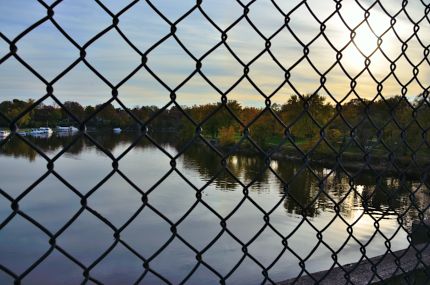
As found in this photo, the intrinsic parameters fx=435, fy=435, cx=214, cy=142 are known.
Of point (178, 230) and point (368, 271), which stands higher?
point (368, 271)

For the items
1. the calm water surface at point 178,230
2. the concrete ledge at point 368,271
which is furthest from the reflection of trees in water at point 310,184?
the concrete ledge at point 368,271

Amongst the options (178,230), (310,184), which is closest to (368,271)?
(178,230)

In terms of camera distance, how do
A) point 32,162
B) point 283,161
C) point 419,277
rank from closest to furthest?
point 419,277 < point 32,162 < point 283,161

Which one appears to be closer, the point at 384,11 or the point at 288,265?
the point at 384,11

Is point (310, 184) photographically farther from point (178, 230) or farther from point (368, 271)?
point (368, 271)

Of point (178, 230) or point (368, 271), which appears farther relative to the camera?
point (178, 230)

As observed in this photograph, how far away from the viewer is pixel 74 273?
14086mm

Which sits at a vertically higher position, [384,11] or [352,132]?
[384,11]

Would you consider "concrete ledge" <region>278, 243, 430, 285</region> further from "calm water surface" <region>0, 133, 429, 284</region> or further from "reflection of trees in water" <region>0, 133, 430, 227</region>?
"reflection of trees in water" <region>0, 133, 430, 227</region>

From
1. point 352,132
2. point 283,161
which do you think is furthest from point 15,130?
point 283,161

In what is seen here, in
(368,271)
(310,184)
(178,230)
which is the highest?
(368,271)

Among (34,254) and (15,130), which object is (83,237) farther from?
(15,130)

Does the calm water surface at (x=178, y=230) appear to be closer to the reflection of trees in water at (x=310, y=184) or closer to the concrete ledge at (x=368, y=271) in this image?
the reflection of trees in water at (x=310, y=184)

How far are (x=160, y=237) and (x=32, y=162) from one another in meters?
23.9
